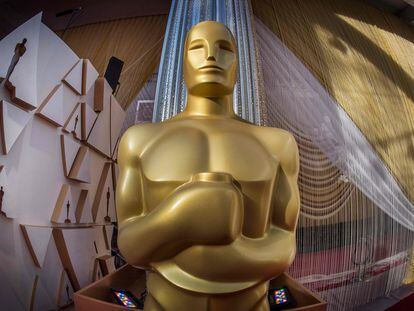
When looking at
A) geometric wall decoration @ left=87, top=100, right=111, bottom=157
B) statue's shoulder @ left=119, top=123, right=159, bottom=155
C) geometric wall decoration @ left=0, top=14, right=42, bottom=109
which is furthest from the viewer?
geometric wall decoration @ left=87, top=100, right=111, bottom=157

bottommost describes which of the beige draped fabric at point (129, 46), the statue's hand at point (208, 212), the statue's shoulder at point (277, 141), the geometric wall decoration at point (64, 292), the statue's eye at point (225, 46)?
the geometric wall decoration at point (64, 292)

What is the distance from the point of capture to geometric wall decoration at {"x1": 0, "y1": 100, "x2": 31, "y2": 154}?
5.73ft

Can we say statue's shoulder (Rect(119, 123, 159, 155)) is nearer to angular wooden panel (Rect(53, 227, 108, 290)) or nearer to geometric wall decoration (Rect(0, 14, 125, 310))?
geometric wall decoration (Rect(0, 14, 125, 310))

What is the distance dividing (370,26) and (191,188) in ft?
13.3

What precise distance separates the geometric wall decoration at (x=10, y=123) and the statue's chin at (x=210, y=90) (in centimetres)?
144

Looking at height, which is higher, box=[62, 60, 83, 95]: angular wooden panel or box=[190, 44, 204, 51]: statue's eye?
box=[62, 60, 83, 95]: angular wooden panel

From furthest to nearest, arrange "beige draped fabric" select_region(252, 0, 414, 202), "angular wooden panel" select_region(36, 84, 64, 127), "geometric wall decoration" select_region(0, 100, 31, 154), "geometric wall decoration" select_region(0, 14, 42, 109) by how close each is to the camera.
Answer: "beige draped fabric" select_region(252, 0, 414, 202), "angular wooden panel" select_region(36, 84, 64, 127), "geometric wall decoration" select_region(0, 14, 42, 109), "geometric wall decoration" select_region(0, 100, 31, 154)

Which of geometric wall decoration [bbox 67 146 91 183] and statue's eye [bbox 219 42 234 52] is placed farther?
geometric wall decoration [bbox 67 146 91 183]

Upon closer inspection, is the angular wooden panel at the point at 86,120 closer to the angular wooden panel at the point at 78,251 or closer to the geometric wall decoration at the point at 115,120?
the geometric wall decoration at the point at 115,120

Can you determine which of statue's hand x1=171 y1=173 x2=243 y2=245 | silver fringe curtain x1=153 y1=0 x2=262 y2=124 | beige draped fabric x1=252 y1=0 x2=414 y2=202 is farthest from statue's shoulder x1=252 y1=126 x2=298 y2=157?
beige draped fabric x1=252 y1=0 x2=414 y2=202

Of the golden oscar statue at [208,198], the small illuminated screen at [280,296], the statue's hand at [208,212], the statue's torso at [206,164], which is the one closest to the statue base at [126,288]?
the small illuminated screen at [280,296]

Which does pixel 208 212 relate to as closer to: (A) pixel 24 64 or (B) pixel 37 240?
(B) pixel 37 240

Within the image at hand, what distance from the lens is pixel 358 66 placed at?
311 cm

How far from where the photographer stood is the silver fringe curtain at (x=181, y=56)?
2325mm
